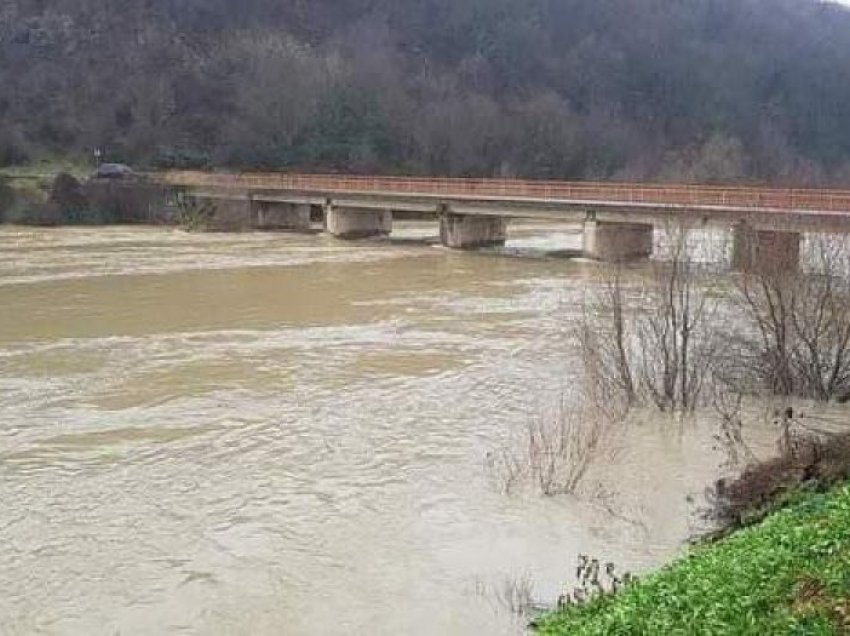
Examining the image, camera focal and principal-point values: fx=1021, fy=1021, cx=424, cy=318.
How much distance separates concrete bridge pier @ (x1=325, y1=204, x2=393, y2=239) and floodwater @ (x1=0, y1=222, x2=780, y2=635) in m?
28.9

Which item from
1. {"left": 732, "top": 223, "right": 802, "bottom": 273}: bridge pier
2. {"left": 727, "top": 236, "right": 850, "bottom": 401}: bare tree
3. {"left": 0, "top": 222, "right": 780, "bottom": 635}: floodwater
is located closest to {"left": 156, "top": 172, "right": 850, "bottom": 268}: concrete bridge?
{"left": 732, "top": 223, "right": 802, "bottom": 273}: bridge pier

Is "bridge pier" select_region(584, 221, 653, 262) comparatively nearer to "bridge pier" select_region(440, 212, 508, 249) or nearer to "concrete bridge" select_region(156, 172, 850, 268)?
"concrete bridge" select_region(156, 172, 850, 268)

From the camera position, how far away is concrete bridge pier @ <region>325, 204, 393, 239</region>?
6050 centimetres

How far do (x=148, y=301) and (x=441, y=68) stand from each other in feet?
332

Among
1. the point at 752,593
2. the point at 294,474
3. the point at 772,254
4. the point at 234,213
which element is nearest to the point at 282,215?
the point at 234,213

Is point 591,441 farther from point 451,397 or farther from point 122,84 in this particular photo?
point 122,84

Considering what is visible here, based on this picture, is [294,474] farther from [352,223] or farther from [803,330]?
[352,223]

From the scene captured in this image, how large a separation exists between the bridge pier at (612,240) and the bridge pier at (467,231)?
9013mm

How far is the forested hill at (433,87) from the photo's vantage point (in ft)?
308

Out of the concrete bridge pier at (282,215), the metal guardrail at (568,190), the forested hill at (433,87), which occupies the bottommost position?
the concrete bridge pier at (282,215)

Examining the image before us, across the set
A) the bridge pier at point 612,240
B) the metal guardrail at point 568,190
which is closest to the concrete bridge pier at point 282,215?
the metal guardrail at point 568,190

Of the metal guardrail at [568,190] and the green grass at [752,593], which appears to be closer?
the green grass at [752,593]

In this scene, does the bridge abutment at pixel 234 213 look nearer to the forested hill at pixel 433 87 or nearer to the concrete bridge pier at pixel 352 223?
the concrete bridge pier at pixel 352 223

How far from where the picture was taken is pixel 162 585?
36.9ft
